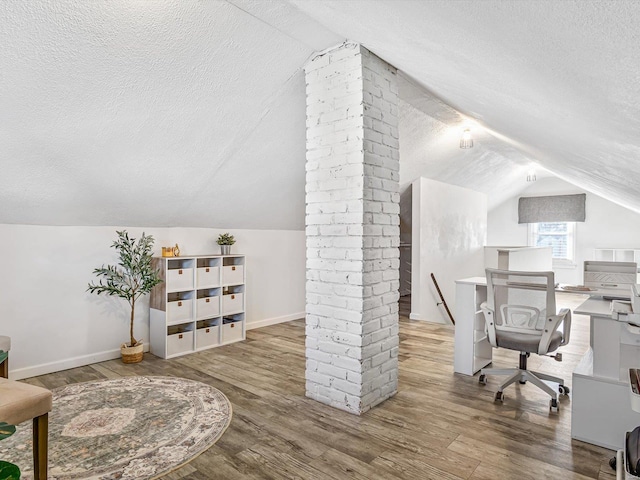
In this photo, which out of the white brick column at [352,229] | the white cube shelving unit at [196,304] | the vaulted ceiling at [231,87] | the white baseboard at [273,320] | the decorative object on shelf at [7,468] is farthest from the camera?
the white baseboard at [273,320]

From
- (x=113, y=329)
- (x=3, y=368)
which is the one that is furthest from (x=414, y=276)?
(x=3, y=368)

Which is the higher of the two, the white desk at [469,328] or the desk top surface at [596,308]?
the desk top surface at [596,308]

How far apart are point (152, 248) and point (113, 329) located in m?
0.90

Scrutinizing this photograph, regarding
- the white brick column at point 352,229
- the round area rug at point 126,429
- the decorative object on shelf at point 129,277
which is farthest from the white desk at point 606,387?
the decorative object on shelf at point 129,277

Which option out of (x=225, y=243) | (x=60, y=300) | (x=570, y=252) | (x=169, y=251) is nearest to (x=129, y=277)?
(x=169, y=251)

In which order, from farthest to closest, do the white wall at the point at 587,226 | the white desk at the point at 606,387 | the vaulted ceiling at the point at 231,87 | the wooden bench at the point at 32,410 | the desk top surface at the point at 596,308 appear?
the white wall at the point at 587,226 → the desk top surface at the point at 596,308 → the white desk at the point at 606,387 → the wooden bench at the point at 32,410 → the vaulted ceiling at the point at 231,87

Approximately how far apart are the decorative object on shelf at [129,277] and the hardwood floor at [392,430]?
22cm

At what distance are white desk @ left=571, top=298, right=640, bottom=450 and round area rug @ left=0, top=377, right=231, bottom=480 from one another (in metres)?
2.13

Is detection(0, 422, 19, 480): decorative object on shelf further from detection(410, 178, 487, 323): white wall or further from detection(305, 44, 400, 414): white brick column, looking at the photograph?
detection(410, 178, 487, 323): white wall

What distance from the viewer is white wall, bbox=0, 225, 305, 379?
3320mm

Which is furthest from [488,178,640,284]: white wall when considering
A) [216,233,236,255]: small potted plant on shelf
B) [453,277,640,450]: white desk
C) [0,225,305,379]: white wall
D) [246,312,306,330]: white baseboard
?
[0,225,305,379]: white wall

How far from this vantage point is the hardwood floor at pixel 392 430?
199 cm

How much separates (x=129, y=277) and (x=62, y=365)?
96cm

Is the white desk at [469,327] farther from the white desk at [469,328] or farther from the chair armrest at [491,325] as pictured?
the chair armrest at [491,325]
